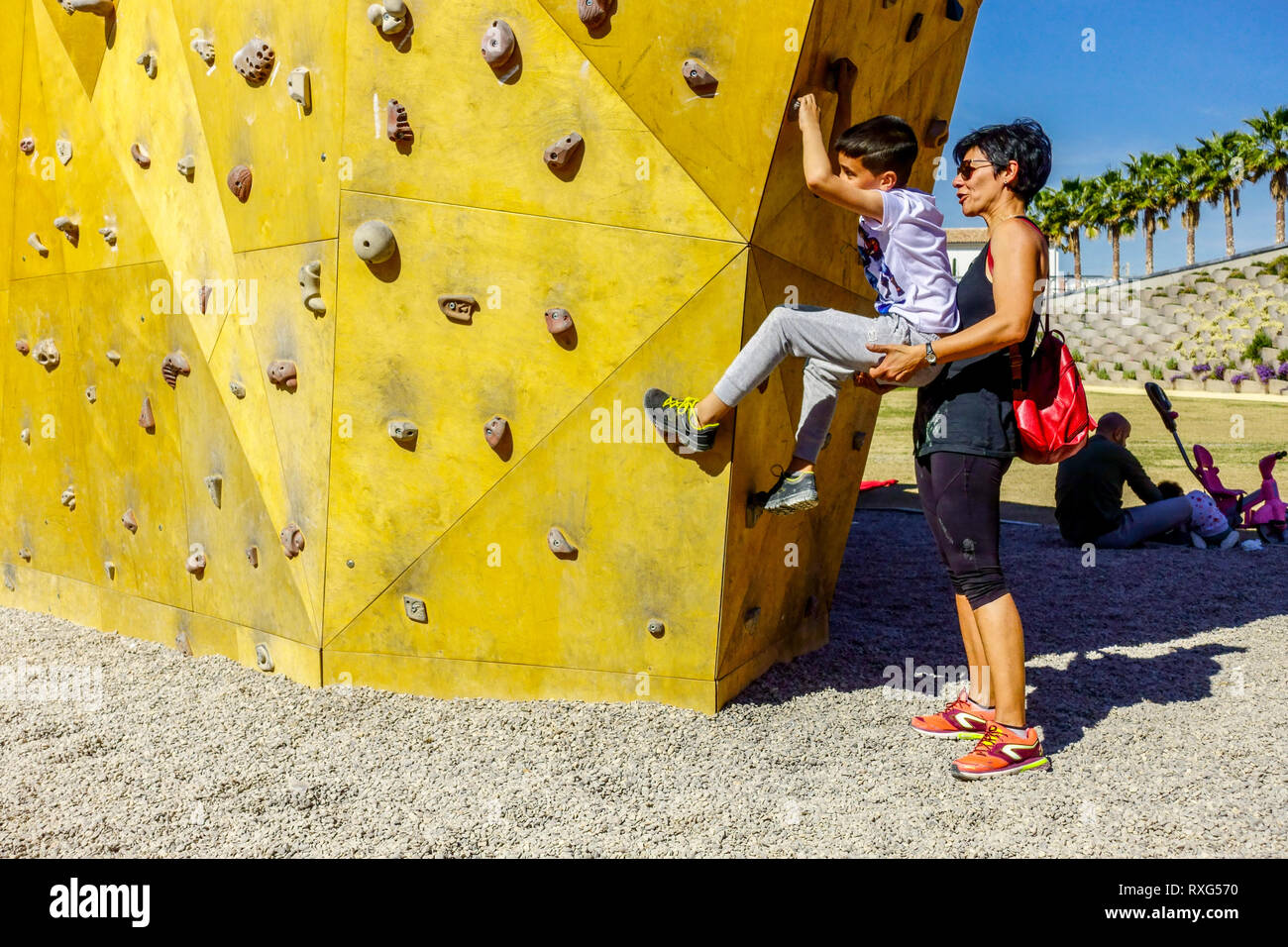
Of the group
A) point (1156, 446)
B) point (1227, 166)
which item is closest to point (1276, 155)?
point (1227, 166)

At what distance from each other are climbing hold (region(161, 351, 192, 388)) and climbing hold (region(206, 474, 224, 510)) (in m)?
0.60

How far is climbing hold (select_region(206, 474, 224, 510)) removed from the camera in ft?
17.2

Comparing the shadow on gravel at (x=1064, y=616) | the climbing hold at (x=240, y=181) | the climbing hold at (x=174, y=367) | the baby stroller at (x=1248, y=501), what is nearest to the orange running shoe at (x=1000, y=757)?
Answer: the shadow on gravel at (x=1064, y=616)

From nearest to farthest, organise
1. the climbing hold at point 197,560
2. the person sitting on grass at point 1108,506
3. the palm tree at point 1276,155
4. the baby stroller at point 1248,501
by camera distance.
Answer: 1. the climbing hold at point 197,560
2. the person sitting on grass at point 1108,506
3. the baby stroller at point 1248,501
4. the palm tree at point 1276,155

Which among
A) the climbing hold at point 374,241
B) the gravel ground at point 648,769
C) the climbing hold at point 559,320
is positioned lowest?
the gravel ground at point 648,769

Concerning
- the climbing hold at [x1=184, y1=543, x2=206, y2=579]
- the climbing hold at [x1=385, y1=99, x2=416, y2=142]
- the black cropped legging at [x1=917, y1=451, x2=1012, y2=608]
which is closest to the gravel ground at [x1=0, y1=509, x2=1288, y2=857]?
the climbing hold at [x1=184, y1=543, x2=206, y2=579]

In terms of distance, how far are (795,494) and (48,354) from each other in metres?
4.97

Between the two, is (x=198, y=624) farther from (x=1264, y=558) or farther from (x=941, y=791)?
(x=1264, y=558)

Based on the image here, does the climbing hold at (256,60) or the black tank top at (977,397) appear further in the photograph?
the climbing hold at (256,60)

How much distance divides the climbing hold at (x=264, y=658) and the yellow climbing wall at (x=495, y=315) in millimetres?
12

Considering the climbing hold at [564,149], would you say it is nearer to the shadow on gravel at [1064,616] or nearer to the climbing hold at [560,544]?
the climbing hold at [560,544]

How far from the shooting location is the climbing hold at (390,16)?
425 centimetres
